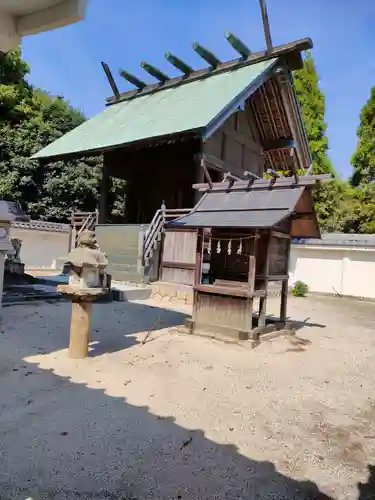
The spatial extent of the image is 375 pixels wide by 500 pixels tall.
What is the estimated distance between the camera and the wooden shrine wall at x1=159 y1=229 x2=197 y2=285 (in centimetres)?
1164

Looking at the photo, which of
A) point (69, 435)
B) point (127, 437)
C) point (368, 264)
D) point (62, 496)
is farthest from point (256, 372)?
point (368, 264)

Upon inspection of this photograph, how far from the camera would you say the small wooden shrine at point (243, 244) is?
255 inches

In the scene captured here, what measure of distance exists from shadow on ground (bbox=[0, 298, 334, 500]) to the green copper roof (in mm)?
8622

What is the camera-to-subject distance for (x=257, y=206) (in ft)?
22.0

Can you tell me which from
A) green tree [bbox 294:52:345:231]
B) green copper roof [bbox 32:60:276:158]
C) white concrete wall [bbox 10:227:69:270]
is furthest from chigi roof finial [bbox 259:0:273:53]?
white concrete wall [bbox 10:227:69:270]

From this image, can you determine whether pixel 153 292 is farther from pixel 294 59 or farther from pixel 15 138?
pixel 15 138

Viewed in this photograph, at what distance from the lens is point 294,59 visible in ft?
43.9

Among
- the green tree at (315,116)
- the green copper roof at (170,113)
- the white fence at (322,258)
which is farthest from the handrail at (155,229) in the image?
the green tree at (315,116)

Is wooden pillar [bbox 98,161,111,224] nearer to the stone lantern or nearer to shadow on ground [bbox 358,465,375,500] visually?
the stone lantern

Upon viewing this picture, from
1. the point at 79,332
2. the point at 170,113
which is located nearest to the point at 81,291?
the point at 79,332

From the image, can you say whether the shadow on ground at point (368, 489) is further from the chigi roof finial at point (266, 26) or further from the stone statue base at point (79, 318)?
the chigi roof finial at point (266, 26)

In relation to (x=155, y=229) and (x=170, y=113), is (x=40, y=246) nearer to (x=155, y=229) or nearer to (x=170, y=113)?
(x=155, y=229)

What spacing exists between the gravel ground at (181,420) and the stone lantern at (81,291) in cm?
24

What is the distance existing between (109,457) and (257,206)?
16.1ft
